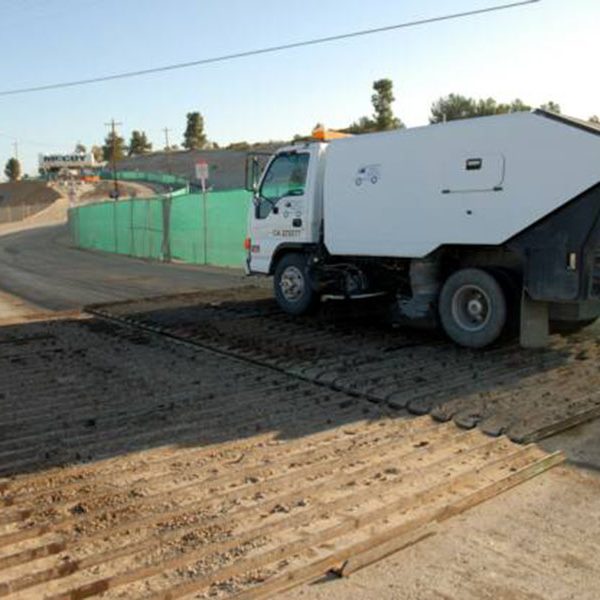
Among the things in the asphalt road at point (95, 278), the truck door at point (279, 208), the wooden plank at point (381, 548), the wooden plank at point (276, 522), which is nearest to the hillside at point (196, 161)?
the asphalt road at point (95, 278)

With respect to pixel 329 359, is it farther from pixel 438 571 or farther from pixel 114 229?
pixel 114 229

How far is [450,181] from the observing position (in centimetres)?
881

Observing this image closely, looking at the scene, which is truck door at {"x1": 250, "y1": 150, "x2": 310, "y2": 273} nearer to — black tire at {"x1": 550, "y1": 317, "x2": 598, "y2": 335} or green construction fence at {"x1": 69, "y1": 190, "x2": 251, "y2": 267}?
black tire at {"x1": 550, "y1": 317, "x2": 598, "y2": 335}

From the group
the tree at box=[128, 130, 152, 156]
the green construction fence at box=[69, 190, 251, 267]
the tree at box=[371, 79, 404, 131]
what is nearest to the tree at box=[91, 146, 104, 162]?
the tree at box=[128, 130, 152, 156]

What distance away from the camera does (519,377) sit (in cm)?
762

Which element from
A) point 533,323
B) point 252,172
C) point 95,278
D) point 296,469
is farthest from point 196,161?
point 296,469

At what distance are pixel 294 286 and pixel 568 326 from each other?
4.05 m

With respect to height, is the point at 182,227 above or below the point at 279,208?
below

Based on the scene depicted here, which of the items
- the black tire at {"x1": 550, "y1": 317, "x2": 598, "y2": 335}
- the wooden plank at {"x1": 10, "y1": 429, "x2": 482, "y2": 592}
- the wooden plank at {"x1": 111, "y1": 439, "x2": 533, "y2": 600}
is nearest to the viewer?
the wooden plank at {"x1": 111, "y1": 439, "x2": 533, "y2": 600}

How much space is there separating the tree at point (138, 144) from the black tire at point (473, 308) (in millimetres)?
153122

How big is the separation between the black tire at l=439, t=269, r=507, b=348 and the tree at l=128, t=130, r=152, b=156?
153 meters

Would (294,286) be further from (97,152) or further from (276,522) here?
(97,152)

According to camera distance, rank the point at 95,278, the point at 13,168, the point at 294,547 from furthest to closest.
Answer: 1. the point at 13,168
2. the point at 95,278
3. the point at 294,547

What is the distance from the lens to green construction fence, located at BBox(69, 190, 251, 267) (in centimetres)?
2127
